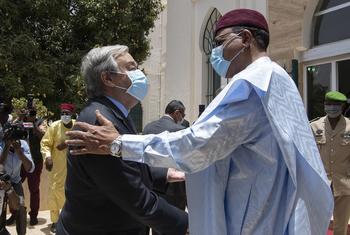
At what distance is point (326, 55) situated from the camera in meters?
8.79

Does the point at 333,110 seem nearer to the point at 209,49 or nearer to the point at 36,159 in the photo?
the point at 36,159

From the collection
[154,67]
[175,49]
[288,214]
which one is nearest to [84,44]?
[175,49]

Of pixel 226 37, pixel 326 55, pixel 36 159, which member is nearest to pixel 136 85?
pixel 226 37

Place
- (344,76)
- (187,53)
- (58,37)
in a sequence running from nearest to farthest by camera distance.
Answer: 1. (344,76)
2. (187,53)
3. (58,37)

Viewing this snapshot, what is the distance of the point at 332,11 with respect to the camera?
355 inches

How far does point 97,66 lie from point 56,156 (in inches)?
194

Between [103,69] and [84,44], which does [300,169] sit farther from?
[84,44]

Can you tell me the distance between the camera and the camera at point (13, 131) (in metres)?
4.47

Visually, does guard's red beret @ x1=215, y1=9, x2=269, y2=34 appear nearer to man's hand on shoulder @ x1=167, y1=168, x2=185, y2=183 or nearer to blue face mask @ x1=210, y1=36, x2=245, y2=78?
blue face mask @ x1=210, y1=36, x2=245, y2=78

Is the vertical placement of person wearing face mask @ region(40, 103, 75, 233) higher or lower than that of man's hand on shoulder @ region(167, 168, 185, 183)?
lower

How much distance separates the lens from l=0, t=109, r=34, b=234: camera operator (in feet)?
14.8

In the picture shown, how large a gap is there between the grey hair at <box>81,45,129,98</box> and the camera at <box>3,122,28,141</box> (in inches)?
89.1

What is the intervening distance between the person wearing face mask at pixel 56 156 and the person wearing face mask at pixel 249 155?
5298 millimetres

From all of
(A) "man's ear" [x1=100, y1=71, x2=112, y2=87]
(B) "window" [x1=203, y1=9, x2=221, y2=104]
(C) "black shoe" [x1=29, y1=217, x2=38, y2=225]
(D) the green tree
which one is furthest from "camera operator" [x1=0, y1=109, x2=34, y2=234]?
(B) "window" [x1=203, y1=9, x2=221, y2=104]
